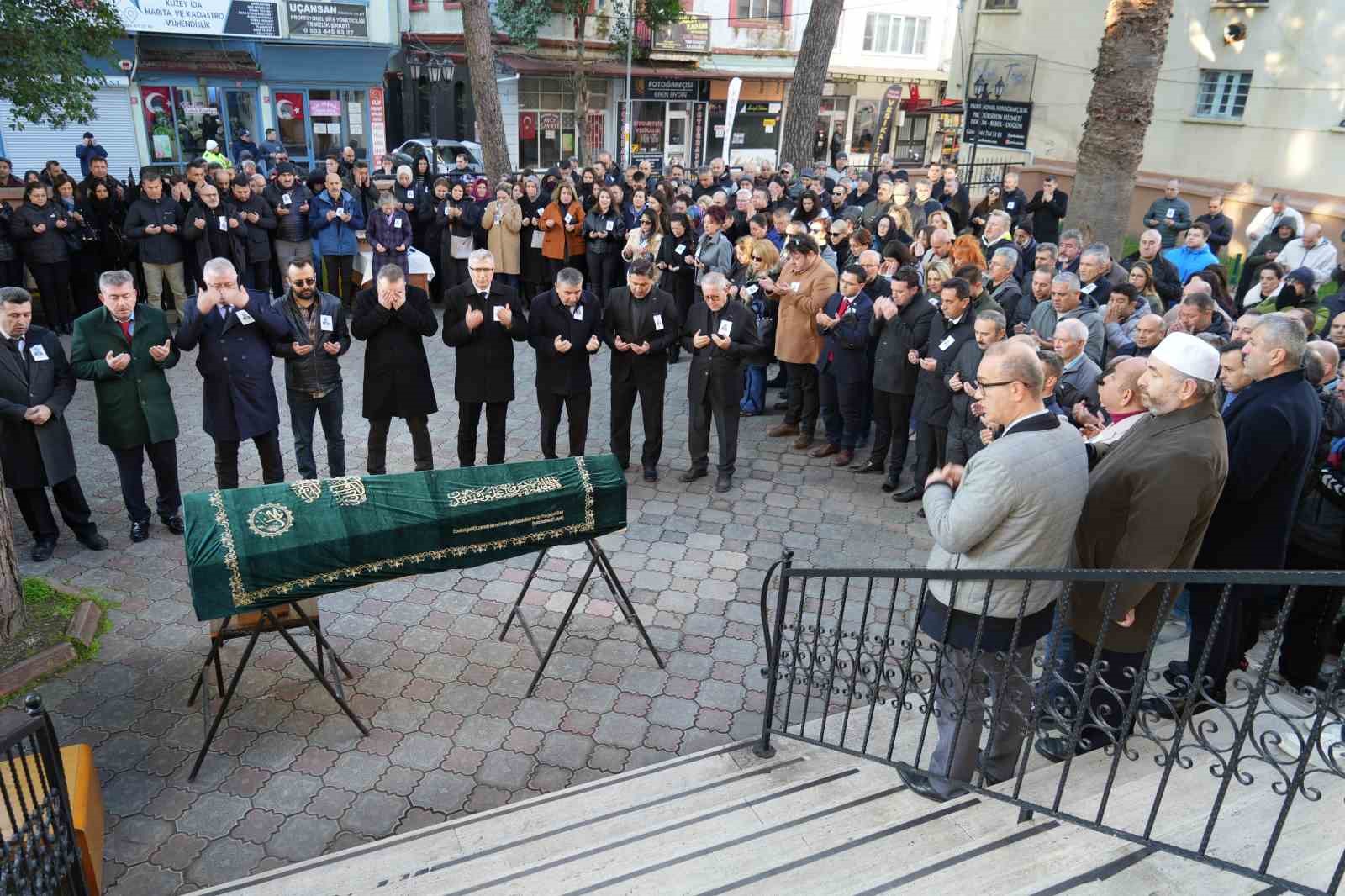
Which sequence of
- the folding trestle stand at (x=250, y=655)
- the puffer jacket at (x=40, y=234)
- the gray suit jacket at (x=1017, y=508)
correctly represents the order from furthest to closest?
1. the puffer jacket at (x=40, y=234)
2. the folding trestle stand at (x=250, y=655)
3. the gray suit jacket at (x=1017, y=508)

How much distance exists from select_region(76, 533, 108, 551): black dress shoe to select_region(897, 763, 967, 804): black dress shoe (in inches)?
234

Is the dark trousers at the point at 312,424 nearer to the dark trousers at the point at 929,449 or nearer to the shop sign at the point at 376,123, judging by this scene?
the dark trousers at the point at 929,449

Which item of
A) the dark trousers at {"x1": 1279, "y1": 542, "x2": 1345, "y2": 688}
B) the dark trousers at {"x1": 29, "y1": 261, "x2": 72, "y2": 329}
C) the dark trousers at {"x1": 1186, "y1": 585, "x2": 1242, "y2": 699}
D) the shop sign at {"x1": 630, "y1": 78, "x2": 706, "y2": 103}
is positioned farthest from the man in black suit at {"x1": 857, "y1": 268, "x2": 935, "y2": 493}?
the shop sign at {"x1": 630, "y1": 78, "x2": 706, "y2": 103}

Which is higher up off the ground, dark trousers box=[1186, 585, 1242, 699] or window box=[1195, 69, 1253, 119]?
window box=[1195, 69, 1253, 119]

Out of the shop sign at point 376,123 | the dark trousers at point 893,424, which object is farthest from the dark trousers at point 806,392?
the shop sign at point 376,123

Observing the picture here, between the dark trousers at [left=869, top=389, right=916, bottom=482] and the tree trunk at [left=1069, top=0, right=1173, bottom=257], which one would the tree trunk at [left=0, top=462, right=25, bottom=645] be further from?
the tree trunk at [left=1069, top=0, right=1173, bottom=257]

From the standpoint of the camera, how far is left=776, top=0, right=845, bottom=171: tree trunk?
18.9 meters

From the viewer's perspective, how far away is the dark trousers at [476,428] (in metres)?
7.98

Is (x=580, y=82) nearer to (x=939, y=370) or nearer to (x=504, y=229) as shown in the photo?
(x=504, y=229)

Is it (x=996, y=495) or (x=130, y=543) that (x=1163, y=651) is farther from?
(x=130, y=543)

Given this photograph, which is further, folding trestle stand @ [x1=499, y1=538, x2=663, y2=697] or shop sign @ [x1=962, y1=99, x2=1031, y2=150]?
shop sign @ [x1=962, y1=99, x2=1031, y2=150]

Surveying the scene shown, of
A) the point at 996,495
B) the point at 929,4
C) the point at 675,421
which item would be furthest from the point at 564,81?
the point at 996,495

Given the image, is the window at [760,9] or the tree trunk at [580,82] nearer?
the tree trunk at [580,82]

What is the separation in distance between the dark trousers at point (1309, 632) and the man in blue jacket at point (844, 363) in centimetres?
407
